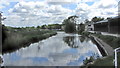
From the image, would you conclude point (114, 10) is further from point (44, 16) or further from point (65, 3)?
point (44, 16)

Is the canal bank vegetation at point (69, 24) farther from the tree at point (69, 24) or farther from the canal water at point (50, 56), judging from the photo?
the canal water at point (50, 56)

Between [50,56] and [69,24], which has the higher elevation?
[69,24]

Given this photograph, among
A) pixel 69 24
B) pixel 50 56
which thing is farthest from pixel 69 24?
pixel 50 56

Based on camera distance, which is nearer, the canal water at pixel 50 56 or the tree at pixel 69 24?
the tree at pixel 69 24

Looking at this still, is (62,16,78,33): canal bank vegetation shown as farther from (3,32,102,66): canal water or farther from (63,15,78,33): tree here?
(3,32,102,66): canal water

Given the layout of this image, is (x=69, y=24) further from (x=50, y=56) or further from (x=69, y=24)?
(x=50, y=56)

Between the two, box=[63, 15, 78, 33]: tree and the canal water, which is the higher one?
box=[63, 15, 78, 33]: tree

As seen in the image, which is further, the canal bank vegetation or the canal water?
the canal water

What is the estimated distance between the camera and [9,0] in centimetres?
161

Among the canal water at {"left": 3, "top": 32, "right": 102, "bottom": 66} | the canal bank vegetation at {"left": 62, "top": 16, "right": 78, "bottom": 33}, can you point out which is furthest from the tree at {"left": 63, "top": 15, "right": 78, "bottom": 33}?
the canal water at {"left": 3, "top": 32, "right": 102, "bottom": 66}

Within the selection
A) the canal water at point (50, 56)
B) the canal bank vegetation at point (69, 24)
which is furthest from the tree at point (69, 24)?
the canal water at point (50, 56)

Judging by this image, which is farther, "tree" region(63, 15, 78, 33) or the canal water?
the canal water

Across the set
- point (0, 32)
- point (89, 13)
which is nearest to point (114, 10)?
point (89, 13)

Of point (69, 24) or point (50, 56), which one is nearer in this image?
point (69, 24)
